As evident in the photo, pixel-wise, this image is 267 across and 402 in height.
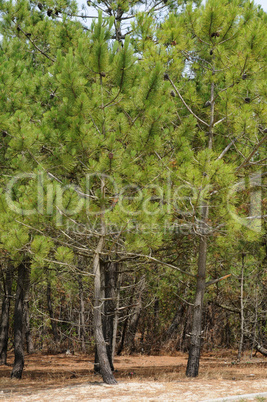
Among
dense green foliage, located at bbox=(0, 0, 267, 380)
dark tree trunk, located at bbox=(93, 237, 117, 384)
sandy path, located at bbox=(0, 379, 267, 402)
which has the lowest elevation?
sandy path, located at bbox=(0, 379, 267, 402)

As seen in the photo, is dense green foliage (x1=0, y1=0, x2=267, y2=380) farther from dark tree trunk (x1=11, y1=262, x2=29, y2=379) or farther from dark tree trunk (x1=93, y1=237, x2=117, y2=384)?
dark tree trunk (x1=11, y1=262, x2=29, y2=379)

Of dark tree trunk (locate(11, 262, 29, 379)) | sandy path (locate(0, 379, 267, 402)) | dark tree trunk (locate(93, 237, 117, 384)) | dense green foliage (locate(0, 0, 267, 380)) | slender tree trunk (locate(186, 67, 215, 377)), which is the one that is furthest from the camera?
dark tree trunk (locate(11, 262, 29, 379))

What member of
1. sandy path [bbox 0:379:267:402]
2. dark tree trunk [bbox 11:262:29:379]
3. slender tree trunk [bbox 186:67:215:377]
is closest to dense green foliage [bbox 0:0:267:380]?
slender tree trunk [bbox 186:67:215:377]

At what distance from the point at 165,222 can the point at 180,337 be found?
388 inches

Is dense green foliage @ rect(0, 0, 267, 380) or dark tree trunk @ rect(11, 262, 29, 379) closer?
dense green foliage @ rect(0, 0, 267, 380)

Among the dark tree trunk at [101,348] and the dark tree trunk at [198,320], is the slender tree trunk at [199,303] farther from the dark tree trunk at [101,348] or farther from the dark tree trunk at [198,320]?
the dark tree trunk at [101,348]

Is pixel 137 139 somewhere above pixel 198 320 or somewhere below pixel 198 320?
above

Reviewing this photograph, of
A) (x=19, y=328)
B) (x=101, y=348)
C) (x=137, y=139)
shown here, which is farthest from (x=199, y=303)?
(x=19, y=328)

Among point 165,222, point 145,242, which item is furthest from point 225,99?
point 145,242

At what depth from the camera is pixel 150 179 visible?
21.8ft

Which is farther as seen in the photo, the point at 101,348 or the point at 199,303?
the point at 199,303

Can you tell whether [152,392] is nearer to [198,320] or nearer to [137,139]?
[198,320]

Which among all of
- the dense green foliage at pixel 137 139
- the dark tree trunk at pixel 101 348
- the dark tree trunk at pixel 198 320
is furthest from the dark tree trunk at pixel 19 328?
the dark tree trunk at pixel 198 320

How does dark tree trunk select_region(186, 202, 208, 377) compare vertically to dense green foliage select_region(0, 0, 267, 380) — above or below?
below
